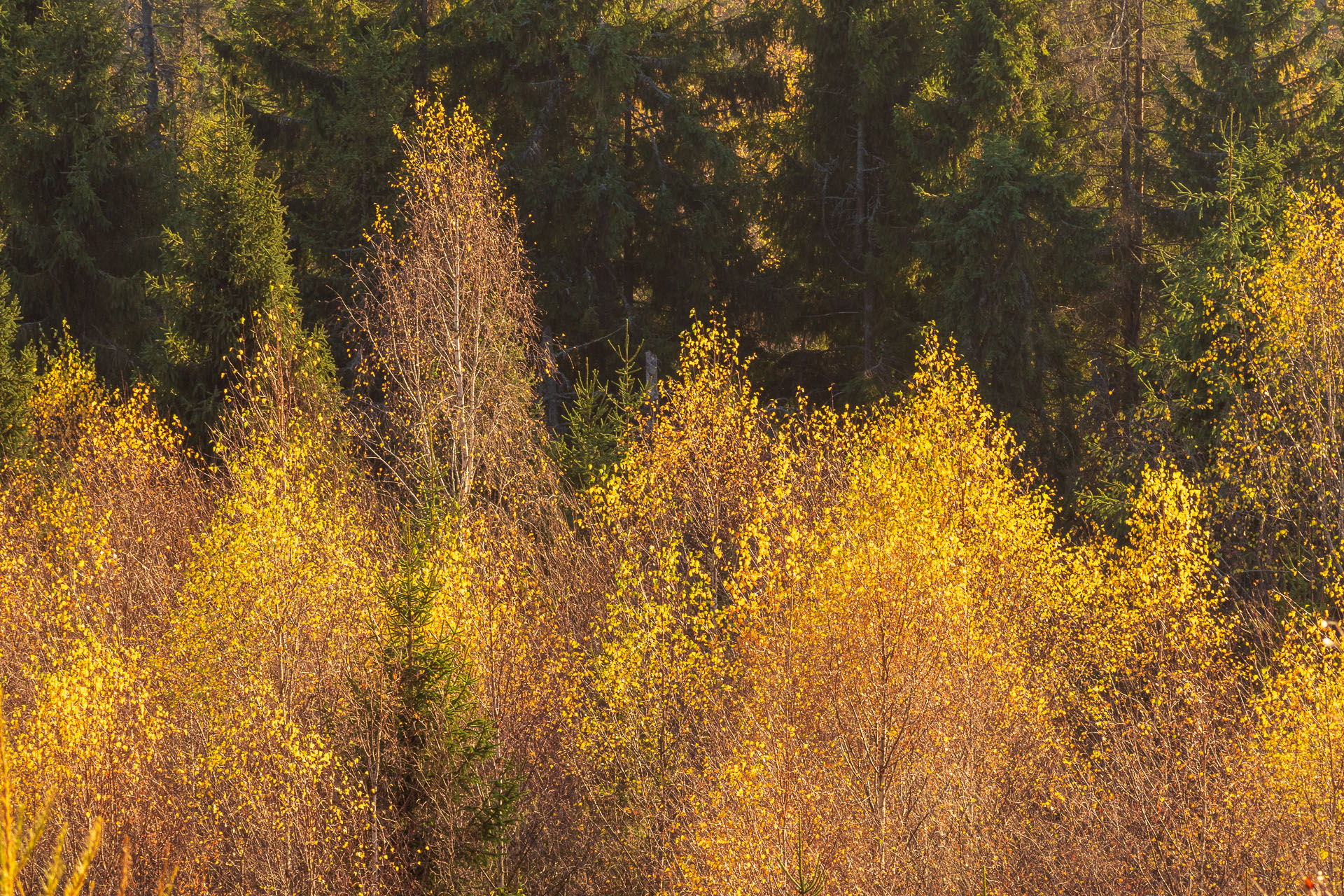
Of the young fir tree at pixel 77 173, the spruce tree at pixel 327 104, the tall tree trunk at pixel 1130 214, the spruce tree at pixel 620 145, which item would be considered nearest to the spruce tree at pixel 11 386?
the young fir tree at pixel 77 173

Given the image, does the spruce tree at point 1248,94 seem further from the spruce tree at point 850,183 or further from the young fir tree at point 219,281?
the young fir tree at point 219,281

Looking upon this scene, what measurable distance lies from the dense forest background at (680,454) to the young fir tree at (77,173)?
0.10 m

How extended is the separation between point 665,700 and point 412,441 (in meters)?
6.26

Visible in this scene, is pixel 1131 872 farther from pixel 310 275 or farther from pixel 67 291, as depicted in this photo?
pixel 67 291

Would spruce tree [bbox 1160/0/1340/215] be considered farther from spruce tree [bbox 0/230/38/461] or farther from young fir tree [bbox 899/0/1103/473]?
spruce tree [bbox 0/230/38/461]

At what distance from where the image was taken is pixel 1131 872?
11.5 metres

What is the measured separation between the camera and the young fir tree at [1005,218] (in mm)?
19562

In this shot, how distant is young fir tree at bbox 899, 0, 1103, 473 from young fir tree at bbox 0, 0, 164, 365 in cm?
1528

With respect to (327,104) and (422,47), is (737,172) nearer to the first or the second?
(422,47)

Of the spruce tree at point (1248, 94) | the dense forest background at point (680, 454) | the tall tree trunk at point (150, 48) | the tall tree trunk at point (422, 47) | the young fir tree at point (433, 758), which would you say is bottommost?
the young fir tree at point (433, 758)

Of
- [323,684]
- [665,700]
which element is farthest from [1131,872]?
[323,684]

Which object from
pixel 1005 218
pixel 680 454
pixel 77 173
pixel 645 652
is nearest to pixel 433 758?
pixel 645 652

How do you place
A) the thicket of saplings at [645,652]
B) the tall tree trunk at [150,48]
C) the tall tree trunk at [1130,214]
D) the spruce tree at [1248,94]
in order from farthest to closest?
the tall tree trunk at [150,48]
the tall tree trunk at [1130,214]
the spruce tree at [1248,94]
the thicket of saplings at [645,652]

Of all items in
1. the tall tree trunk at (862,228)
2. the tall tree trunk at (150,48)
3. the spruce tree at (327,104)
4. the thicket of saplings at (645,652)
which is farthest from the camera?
the tall tree trunk at (150,48)
